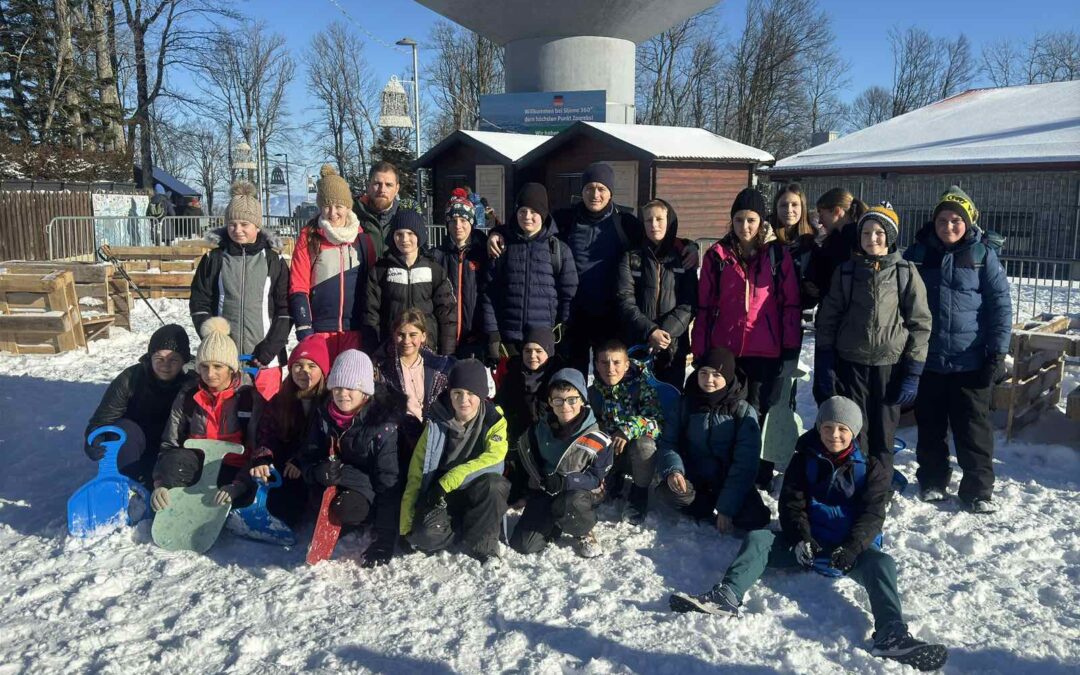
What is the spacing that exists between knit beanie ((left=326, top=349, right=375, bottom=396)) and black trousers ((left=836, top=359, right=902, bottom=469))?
2638mm

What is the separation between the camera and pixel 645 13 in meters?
23.4

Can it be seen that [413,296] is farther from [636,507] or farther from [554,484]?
[636,507]

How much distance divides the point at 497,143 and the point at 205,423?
17505mm

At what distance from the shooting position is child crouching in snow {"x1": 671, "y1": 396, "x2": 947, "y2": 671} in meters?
3.51

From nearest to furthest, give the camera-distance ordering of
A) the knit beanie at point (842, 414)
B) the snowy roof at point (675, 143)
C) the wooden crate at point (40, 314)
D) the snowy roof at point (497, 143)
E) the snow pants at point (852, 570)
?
the snow pants at point (852, 570) → the knit beanie at point (842, 414) → the wooden crate at point (40, 314) → the snowy roof at point (675, 143) → the snowy roof at point (497, 143)

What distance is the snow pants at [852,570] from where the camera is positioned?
332 centimetres

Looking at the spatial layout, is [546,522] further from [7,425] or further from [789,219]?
[7,425]

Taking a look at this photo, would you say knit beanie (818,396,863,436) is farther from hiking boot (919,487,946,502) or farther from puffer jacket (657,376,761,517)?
hiking boot (919,487,946,502)

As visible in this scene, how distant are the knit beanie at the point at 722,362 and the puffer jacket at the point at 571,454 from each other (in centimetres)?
69

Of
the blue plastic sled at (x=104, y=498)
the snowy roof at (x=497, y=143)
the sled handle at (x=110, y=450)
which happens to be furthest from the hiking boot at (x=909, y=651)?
the snowy roof at (x=497, y=143)

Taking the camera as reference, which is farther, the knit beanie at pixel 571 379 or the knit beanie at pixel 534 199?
the knit beanie at pixel 534 199

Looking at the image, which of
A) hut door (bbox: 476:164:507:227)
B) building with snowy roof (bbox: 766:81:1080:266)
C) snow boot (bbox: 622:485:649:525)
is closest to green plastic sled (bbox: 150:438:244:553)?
snow boot (bbox: 622:485:649:525)

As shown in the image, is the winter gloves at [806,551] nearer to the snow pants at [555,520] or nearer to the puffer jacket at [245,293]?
the snow pants at [555,520]

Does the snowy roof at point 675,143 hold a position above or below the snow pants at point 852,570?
above
